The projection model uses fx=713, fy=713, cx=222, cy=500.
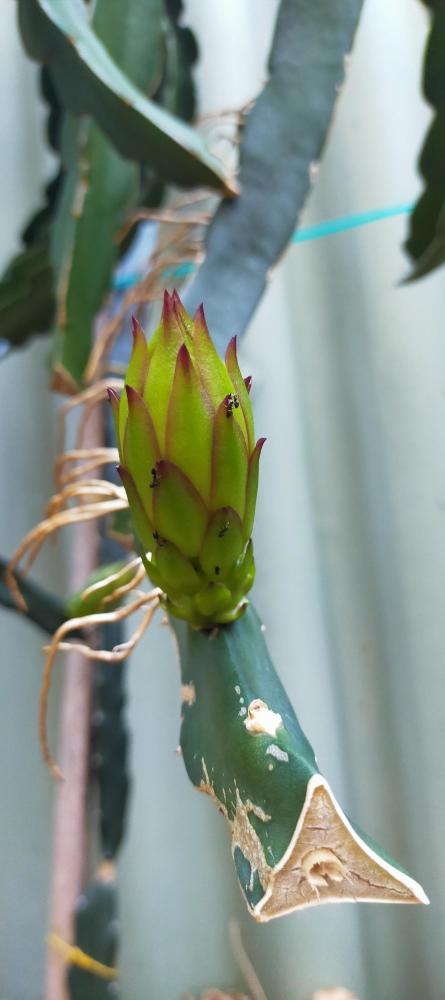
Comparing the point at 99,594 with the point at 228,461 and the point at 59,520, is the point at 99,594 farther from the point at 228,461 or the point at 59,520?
the point at 228,461

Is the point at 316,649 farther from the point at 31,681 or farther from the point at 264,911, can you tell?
the point at 264,911

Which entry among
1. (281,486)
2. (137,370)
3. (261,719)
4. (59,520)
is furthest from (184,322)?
(281,486)

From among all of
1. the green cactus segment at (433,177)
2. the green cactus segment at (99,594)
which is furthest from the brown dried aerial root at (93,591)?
the green cactus segment at (433,177)

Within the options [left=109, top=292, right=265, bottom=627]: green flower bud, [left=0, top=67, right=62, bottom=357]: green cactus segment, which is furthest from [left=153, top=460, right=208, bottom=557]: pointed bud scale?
[left=0, top=67, right=62, bottom=357]: green cactus segment

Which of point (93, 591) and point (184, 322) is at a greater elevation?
point (184, 322)

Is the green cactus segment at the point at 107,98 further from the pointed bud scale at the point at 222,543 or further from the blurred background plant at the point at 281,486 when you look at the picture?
the pointed bud scale at the point at 222,543

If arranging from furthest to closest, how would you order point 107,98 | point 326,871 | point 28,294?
point 28,294, point 107,98, point 326,871

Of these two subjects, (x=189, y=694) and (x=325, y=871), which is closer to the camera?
(x=325, y=871)
